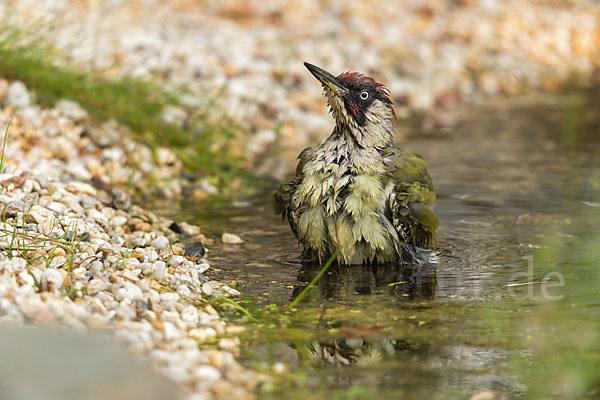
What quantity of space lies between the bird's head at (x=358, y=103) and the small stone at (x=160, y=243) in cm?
128

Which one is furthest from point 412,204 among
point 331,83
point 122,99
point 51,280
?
point 122,99

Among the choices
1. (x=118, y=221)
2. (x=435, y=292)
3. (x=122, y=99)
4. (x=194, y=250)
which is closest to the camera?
(x=435, y=292)

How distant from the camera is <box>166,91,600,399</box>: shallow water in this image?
12.4 ft

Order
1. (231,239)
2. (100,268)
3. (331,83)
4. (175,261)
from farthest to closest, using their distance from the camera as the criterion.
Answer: (231,239) → (331,83) → (175,261) → (100,268)

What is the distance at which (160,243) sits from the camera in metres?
5.41

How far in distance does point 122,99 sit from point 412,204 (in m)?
3.39

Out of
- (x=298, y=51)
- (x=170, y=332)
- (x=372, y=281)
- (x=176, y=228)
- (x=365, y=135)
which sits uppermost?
(x=298, y=51)

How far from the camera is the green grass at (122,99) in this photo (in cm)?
718

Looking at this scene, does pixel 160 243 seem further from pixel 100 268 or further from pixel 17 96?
pixel 17 96

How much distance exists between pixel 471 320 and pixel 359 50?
24.4 ft

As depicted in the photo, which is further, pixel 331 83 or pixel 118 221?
pixel 118 221

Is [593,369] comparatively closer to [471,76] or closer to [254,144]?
[254,144]

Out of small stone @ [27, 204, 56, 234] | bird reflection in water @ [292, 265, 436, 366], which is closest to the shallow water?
bird reflection in water @ [292, 265, 436, 366]

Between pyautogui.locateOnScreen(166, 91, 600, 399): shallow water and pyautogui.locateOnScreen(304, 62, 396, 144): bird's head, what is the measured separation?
852 mm
